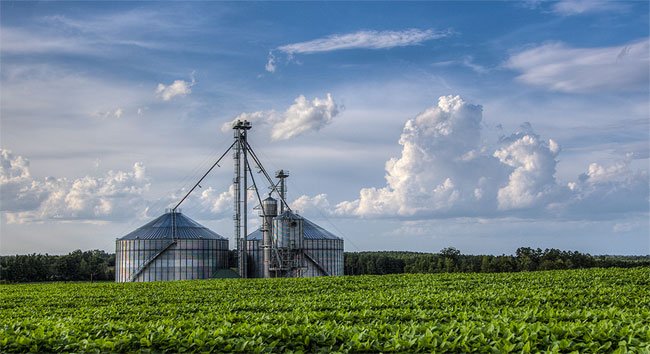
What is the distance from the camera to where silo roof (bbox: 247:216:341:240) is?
74.2 m

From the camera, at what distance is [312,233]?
74.9 metres

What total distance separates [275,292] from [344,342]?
81.7 ft

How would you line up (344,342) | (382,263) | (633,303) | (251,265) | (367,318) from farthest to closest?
(382,263)
(251,265)
(633,303)
(367,318)
(344,342)

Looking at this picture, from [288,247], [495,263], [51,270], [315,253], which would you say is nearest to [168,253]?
[288,247]

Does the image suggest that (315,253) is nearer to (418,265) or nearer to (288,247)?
(288,247)

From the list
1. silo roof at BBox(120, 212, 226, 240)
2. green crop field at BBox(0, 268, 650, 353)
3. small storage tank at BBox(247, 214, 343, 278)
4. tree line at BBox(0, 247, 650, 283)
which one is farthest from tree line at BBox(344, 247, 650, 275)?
green crop field at BBox(0, 268, 650, 353)

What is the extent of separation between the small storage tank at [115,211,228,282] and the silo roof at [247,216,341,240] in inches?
174

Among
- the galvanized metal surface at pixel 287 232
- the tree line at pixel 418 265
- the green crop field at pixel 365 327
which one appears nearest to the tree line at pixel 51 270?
the tree line at pixel 418 265

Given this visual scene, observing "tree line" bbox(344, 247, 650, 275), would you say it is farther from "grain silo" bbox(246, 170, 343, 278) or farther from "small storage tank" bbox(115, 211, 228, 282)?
"small storage tank" bbox(115, 211, 228, 282)

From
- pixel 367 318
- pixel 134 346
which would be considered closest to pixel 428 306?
pixel 367 318

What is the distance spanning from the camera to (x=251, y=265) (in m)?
74.3

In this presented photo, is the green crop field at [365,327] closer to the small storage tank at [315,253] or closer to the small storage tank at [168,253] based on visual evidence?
the small storage tank at [168,253]

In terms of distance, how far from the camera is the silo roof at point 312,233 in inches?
2923

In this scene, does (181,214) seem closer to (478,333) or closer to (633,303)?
(633,303)
